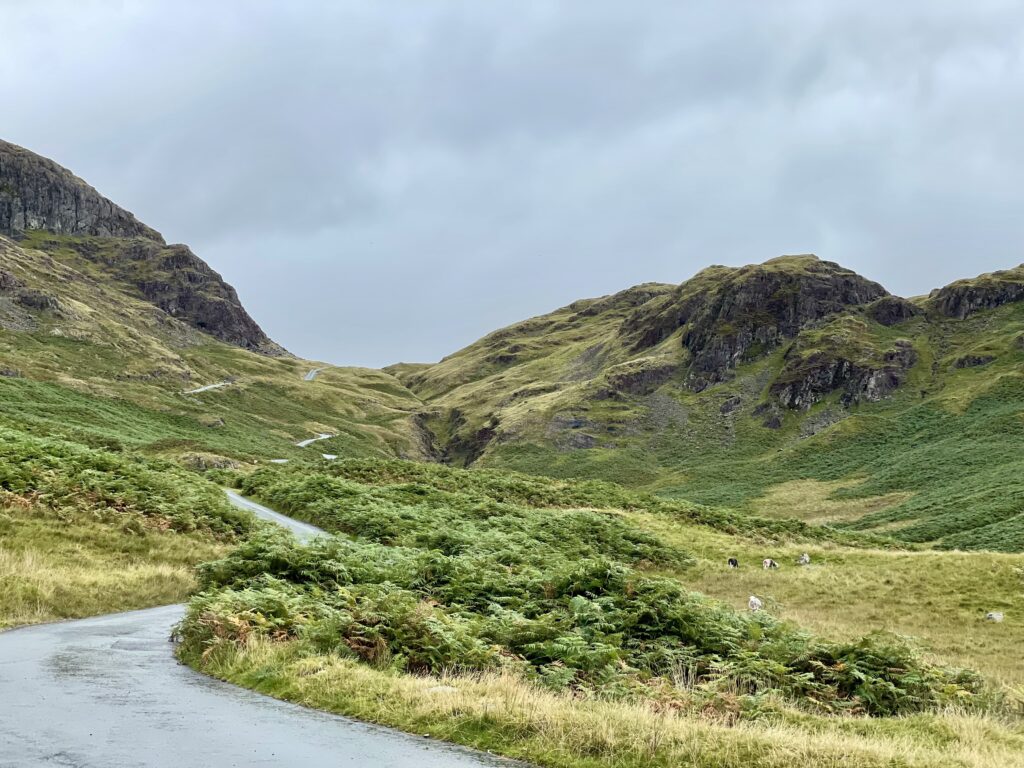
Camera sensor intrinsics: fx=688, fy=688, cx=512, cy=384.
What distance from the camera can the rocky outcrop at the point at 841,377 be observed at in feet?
481

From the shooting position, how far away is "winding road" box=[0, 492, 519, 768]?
783 centimetres

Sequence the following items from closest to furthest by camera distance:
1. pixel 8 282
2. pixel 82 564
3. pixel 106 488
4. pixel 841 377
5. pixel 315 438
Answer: pixel 82 564
pixel 106 488
pixel 841 377
pixel 8 282
pixel 315 438

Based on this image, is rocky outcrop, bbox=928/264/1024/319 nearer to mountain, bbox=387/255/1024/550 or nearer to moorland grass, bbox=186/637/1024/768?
mountain, bbox=387/255/1024/550

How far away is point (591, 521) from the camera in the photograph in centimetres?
4103

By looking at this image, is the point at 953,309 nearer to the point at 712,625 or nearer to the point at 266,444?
the point at 266,444

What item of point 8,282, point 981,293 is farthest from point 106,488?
point 981,293

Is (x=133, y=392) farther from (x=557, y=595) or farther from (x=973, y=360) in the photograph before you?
(x=973, y=360)

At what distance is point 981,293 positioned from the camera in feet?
537

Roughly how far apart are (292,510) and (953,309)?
583 ft

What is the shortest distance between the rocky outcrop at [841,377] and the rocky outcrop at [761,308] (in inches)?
706

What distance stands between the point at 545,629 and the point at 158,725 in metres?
7.42

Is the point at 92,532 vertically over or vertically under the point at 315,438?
under

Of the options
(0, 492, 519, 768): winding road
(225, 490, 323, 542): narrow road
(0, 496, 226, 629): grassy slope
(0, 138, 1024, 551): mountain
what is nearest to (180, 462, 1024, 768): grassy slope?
(0, 492, 519, 768): winding road

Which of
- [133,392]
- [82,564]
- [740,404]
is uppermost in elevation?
[740,404]
